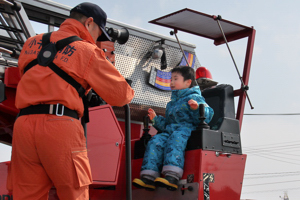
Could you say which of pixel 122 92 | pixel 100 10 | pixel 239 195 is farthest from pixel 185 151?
pixel 100 10

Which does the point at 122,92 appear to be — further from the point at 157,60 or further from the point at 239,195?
the point at 157,60

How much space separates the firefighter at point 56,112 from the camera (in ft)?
5.97

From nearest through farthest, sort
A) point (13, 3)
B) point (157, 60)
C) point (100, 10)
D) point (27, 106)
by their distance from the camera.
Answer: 1. point (27, 106)
2. point (100, 10)
3. point (13, 3)
4. point (157, 60)

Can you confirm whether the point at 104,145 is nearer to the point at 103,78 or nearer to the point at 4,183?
the point at 4,183

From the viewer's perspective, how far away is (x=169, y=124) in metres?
3.27

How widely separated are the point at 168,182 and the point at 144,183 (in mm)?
235

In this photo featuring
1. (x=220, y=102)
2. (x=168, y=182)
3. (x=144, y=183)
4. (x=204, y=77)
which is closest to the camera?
(x=168, y=182)

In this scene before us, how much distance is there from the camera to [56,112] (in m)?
1.84

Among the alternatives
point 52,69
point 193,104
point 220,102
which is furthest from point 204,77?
point 52,69

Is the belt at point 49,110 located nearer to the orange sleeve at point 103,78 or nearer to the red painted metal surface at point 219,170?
the orange sleeve at point 103,78

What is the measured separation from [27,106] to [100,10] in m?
0.70

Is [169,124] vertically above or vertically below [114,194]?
above

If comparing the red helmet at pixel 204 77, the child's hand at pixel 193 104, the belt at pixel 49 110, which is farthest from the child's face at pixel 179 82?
the belt at pixel 49 110

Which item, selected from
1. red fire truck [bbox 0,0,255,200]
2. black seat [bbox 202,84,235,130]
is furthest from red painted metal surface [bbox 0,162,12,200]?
black seat [bbox 202,84,235,130]
